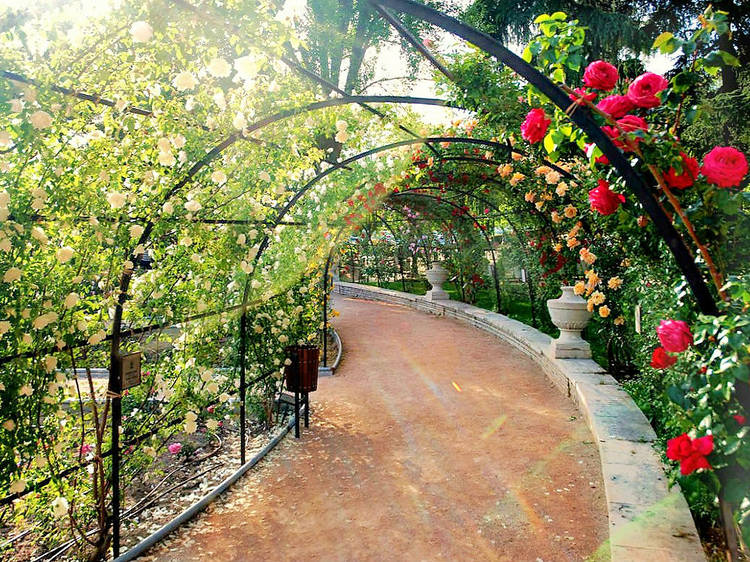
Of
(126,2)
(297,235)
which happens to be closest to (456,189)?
(297,235)

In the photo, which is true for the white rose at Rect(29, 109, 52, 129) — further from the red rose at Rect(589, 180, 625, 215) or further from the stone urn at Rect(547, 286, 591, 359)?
the stone urn at Rect(547, 286, 591, 359)

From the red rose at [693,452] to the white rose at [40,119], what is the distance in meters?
2.60

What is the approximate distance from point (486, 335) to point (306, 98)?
6.41m

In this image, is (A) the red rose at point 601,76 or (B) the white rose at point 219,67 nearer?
(A) the red rose at point 601,76

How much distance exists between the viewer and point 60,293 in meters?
2.32

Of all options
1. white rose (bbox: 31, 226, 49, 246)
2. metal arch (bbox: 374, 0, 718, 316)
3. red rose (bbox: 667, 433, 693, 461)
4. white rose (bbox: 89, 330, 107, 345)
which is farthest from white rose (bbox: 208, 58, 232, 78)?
red rose (bbox: 667, 433, 693, 461)

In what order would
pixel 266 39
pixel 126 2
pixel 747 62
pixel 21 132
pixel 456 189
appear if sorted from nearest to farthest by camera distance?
pixel 21 132 → pixel 126 2 → pixel 266 39 → pixel 456 189 → pixel 747 62

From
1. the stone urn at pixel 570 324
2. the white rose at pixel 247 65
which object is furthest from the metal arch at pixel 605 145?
the stone urn at pixel 570 324

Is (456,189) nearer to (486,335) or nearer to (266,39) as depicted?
(486,335)

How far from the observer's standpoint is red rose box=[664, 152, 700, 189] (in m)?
1.83

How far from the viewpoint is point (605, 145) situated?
1791mm

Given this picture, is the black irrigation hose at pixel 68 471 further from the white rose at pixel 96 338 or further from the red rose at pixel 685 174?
the red rose at pixel 685 174

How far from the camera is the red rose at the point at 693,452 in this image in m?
1.63

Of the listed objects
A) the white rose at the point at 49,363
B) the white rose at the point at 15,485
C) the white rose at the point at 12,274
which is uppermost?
the white rose at the point at 12,274
